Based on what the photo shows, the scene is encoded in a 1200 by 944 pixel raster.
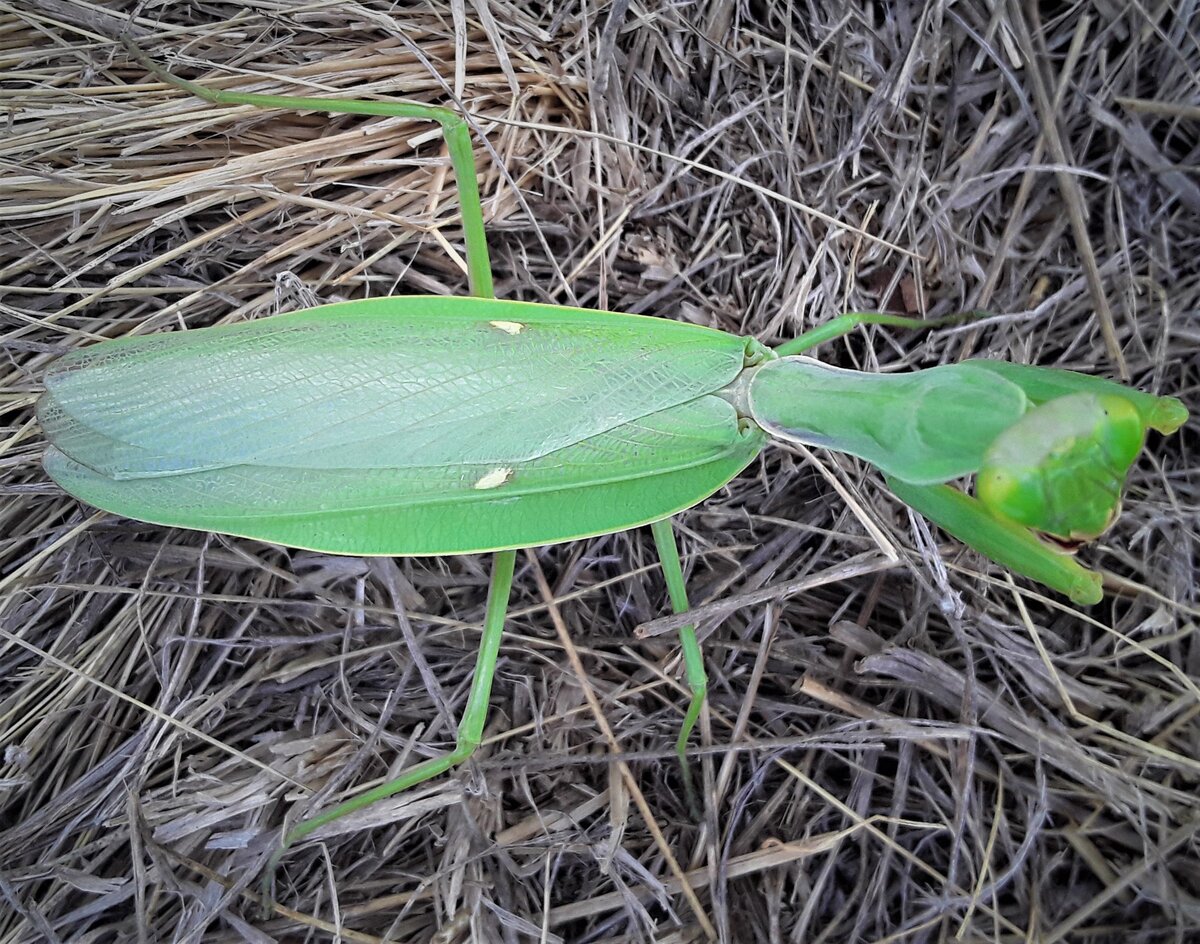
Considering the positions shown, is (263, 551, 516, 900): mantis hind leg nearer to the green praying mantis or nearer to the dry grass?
the green praying mantis

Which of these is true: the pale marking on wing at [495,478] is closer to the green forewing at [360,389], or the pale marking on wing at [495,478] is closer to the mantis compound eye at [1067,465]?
the green forewing at [360,389]

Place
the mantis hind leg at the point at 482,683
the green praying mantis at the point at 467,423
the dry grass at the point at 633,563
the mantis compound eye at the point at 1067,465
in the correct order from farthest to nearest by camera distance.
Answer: the dry grass at the point at 633,563 → the mantis hind leg at the point at 482,683 → the green praying mantis at the point at 467,423 → the mantis compound eye at the point at 1067,465

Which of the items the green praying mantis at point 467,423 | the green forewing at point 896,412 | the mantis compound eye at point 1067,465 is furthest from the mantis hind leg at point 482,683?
the mantis compound eye at point 1067,465

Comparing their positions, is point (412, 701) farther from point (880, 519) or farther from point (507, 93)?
point (507, 93)

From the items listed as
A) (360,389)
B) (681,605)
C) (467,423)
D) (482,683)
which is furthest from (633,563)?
(360,389)

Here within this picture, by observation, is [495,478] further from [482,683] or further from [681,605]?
[681,605]

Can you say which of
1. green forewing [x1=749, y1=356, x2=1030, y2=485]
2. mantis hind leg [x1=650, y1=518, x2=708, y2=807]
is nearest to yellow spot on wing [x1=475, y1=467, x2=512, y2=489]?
mantis hind leg [x1=650, y1=518, x2=708, y2=807]
